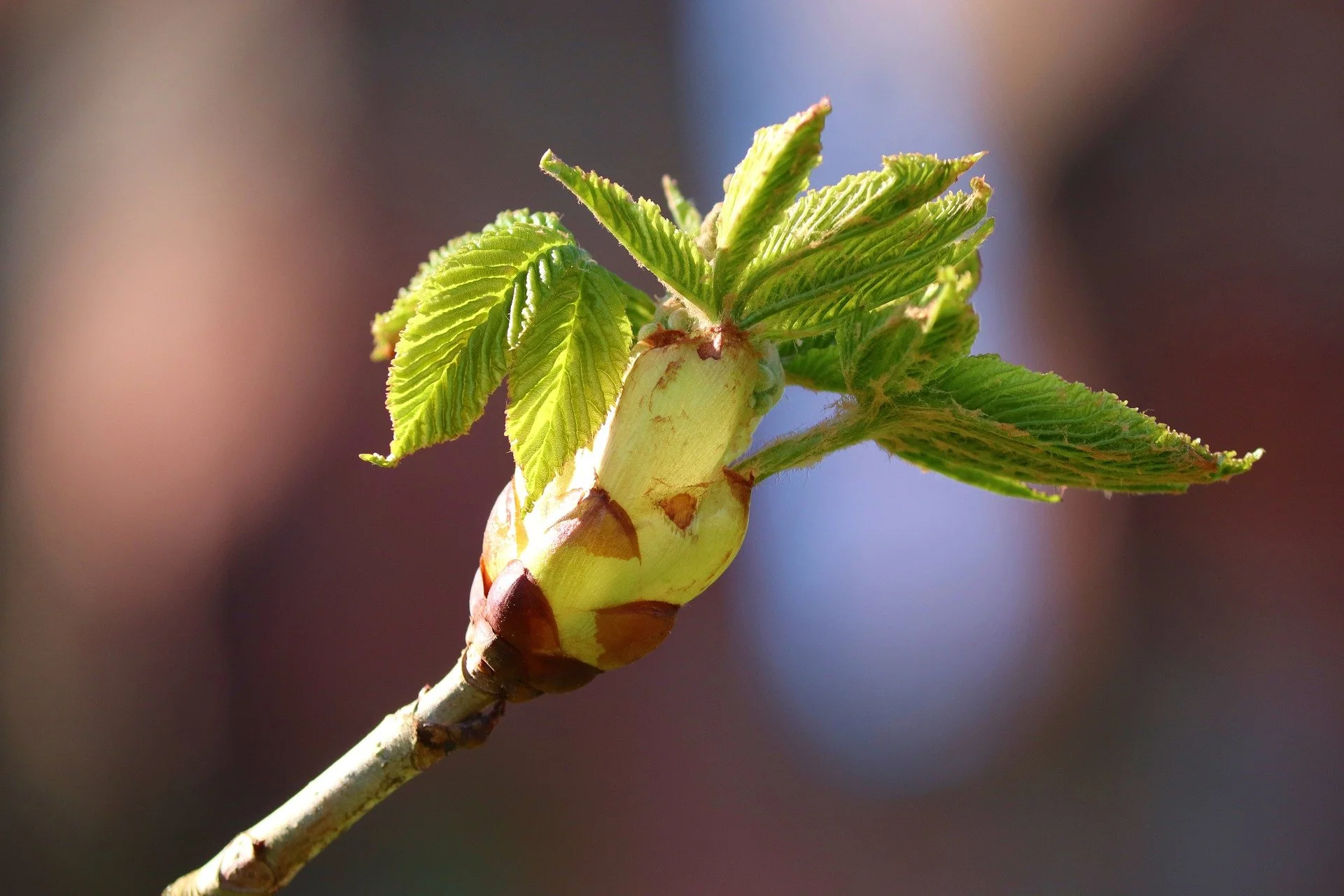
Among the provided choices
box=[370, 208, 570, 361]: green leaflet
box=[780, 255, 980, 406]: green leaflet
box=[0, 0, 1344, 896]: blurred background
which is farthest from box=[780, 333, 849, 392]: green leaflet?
box=[0, 0, 1344, 896]: blurred background

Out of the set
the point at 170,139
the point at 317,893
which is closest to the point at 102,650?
the point at 317,893

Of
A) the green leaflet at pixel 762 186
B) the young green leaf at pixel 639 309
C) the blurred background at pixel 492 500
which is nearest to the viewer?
the green leaflet at pixel 762 186

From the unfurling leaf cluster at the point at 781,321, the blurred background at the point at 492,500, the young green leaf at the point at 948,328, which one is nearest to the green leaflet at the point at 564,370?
the unfurling leaf cluster at the point at 781,321

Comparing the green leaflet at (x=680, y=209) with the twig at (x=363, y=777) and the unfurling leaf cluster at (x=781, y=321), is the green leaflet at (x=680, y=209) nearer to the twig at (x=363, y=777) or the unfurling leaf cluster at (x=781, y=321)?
the unfurling leaf cluster at (x=781, y=321)

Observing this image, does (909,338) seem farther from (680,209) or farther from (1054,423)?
(680,209)

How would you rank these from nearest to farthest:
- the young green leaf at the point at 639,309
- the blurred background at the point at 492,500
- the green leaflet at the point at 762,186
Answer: the green leaflet at the point at 762,186, the young green leaf at the point at 639,309, the blurred background at the point at 492,500

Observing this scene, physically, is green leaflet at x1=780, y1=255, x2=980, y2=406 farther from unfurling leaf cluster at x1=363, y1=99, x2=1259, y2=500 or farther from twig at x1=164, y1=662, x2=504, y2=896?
twig at x1=164, y1=662, x2=504, y2=896

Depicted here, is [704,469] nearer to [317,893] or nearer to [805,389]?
[805,389]
